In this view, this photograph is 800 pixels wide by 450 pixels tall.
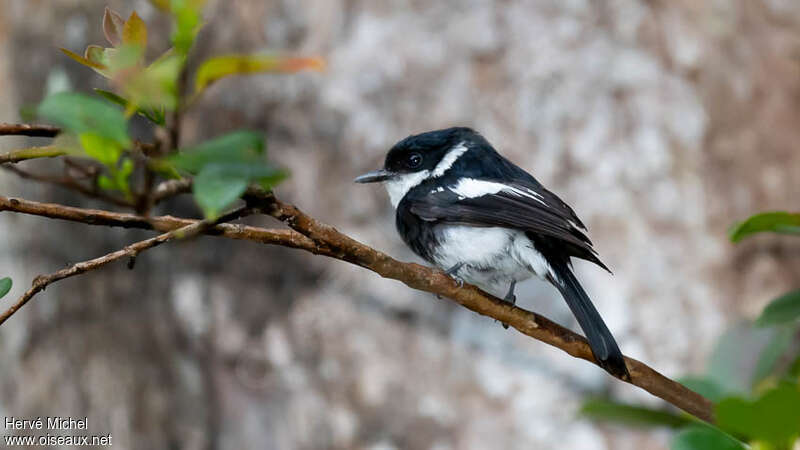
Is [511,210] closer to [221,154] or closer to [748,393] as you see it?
[748,393]

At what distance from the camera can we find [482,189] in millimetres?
2402

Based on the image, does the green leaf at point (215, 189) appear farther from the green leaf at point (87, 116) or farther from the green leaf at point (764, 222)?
the green leaf at point (764, 222)

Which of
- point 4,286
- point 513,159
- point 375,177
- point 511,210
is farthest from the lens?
point 513,159

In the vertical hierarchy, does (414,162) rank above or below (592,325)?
above

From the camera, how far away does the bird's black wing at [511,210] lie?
2.05 m

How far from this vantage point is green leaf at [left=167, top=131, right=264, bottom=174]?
29.0 inches

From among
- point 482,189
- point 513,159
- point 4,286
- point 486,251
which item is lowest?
point 4,286

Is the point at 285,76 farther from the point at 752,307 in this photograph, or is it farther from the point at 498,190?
the point at 752,307

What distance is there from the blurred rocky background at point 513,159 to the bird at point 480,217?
674mm

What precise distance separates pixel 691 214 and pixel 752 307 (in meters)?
0.48

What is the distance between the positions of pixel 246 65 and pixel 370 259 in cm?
50

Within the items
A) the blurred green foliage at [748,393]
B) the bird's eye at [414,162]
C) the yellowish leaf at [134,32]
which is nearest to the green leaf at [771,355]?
the blurred green foliage at [748,393]

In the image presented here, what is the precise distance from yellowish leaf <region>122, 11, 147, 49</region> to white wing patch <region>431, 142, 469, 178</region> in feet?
5.90

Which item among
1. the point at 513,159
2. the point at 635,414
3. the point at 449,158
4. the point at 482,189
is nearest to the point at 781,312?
the point at 635,414
